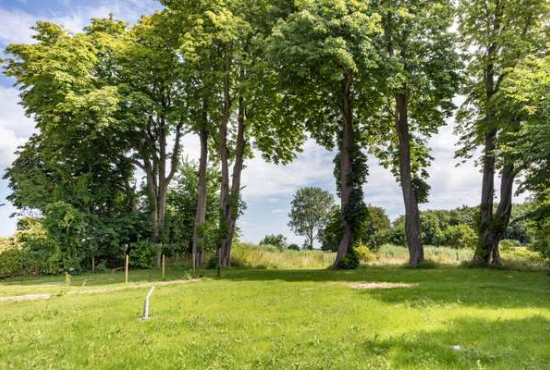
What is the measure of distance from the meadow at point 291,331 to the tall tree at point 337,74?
10391mm

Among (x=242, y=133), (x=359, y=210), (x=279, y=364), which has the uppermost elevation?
(x=242, y=133)

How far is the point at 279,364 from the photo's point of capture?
5.25 meters

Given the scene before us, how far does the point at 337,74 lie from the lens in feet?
57.1

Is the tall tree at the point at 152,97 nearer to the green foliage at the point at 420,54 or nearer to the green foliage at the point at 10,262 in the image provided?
the green foliage at the point at 10,262

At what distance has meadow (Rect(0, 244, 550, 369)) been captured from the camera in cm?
543

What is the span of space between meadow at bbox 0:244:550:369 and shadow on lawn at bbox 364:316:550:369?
2 centimetres

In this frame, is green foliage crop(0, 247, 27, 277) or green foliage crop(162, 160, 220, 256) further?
green foliage crop(162, 160, 220, 256)

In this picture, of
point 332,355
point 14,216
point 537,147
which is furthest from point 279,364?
point 14,216

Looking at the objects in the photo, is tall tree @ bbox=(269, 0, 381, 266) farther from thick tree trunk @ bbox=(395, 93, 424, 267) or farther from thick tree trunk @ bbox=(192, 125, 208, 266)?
thick tree trunk @ bbox=(192, 125, 208, 266)

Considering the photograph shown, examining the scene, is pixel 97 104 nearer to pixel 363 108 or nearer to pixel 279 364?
pixel 363 108

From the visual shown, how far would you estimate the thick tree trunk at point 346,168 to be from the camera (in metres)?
22.1

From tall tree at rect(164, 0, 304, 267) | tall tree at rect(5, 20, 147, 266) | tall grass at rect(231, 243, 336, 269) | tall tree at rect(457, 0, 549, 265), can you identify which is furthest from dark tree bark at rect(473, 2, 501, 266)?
tall tree at rect(5, 20, 147, 266)

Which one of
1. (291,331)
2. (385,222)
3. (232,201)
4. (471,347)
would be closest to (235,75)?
(232,201)

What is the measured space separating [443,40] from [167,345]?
20.8m
